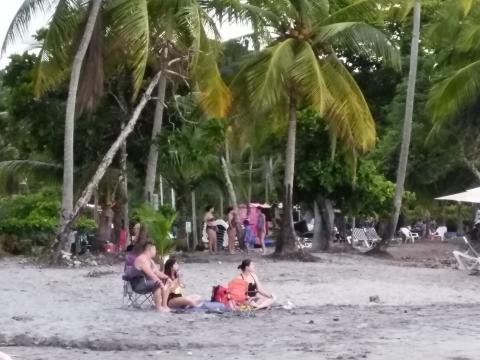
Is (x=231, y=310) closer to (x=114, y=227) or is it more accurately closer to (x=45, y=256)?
(x=45, y=256)

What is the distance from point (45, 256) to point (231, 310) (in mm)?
9467

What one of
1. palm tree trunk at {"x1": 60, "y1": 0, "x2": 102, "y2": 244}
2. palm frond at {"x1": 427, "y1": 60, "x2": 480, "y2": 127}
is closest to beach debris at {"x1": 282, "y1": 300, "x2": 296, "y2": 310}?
palm tree trunk at {"x1": 60, "y1": 0, "x2": 102, "y2": 244}

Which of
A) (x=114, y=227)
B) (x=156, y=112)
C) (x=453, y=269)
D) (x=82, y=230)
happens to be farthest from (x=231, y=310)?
(x=114, y=227)

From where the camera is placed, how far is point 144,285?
14586mm

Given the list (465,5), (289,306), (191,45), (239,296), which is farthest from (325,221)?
(239,296)

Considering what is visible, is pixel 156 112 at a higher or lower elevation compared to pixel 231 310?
higher

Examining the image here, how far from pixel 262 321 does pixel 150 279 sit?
6.05 ft

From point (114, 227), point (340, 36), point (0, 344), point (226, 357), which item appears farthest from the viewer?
point (114, 227)

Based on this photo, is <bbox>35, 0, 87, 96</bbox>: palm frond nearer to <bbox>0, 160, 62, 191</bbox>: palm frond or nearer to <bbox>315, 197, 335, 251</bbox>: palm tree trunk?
<bbox>0, 160, 62, 191</bbox>: palm frond

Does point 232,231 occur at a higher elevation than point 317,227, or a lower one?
lower

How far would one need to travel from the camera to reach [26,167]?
28172mm

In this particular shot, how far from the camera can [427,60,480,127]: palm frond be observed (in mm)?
26938

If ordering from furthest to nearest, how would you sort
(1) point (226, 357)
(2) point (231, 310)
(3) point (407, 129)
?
(3) point (407, 129) → (2) point (231, 310) → (1) point (226, 357)

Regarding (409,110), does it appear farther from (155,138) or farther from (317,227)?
(155,138)
